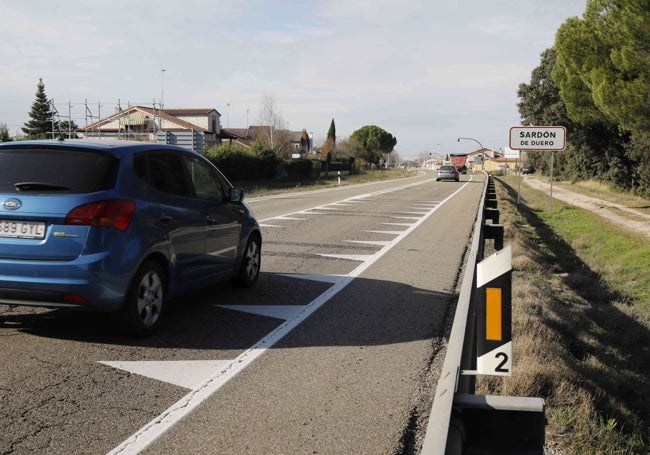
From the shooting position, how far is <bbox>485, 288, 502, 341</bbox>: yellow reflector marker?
11.9 ft

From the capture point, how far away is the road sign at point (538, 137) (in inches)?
951

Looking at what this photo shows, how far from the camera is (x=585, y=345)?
7074mm

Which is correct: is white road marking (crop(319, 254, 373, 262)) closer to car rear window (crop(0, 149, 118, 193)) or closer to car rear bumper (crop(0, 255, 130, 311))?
car rear window (crop(0, 149, 118, 193))

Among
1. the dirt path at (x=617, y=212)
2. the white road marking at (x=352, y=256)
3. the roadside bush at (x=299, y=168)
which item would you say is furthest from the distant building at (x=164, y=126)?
the white road marking at (x=352, y=256)

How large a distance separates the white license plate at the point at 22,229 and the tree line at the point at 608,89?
20189 mm

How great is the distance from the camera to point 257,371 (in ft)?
15.9

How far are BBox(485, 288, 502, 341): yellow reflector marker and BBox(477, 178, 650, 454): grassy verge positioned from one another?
30.8 inches

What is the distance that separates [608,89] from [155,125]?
1662 inches

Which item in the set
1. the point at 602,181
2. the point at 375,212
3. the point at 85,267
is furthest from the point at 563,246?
the point at 602,181

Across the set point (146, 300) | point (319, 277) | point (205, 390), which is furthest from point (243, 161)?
point (205, 390)

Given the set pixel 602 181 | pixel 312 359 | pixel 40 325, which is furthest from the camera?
pixel 602 181

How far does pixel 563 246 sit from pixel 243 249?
13.1 meters

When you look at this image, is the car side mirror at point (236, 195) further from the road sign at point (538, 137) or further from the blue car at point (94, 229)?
the road sign at point (538, 137)

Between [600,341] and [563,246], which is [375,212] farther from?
[600,341]
